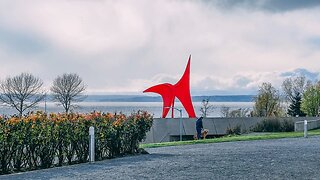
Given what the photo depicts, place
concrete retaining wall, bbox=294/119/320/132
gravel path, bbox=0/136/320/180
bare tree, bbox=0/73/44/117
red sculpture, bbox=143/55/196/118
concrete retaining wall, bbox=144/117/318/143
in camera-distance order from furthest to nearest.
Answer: bare tree, bbox=0/73/44/117
red sculpture, bbox=143/55/196/118
concrete retaining wall, bbox=144/117/318/143
concrete retaining wall, bbox=294/119/320/132
gravel path, bbox=0/136/320/180

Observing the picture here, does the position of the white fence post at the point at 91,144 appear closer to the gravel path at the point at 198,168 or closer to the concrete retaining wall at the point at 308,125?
the gravel path at the point at 198,168

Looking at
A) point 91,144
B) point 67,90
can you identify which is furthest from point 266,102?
point 91,144

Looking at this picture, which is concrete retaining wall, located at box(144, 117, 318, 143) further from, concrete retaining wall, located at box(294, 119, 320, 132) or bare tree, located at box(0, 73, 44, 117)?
bare tree, located at box(0, 73, 44, 117)

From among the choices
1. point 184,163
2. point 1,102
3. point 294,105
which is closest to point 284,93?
point 294,105

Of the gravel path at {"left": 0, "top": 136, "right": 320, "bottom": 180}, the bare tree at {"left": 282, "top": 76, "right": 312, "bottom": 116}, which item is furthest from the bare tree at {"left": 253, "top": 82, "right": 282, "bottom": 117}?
the gravel path at {"left": 0, "top": 136, "right": 320, "bottom": 180}

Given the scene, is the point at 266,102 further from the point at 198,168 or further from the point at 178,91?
the point at 198,168

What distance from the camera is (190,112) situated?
4681 centimetres

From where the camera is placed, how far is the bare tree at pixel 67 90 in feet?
247

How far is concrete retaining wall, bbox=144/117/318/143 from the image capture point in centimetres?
4238

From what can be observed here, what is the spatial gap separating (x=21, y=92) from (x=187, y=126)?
113 feet

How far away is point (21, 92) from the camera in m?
71.7

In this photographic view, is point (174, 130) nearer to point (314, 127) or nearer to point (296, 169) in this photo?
point (314, 127)

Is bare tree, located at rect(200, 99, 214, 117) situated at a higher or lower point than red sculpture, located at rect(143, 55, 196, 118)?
lower

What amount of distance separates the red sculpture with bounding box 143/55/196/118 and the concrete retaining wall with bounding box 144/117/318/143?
2663 mm
